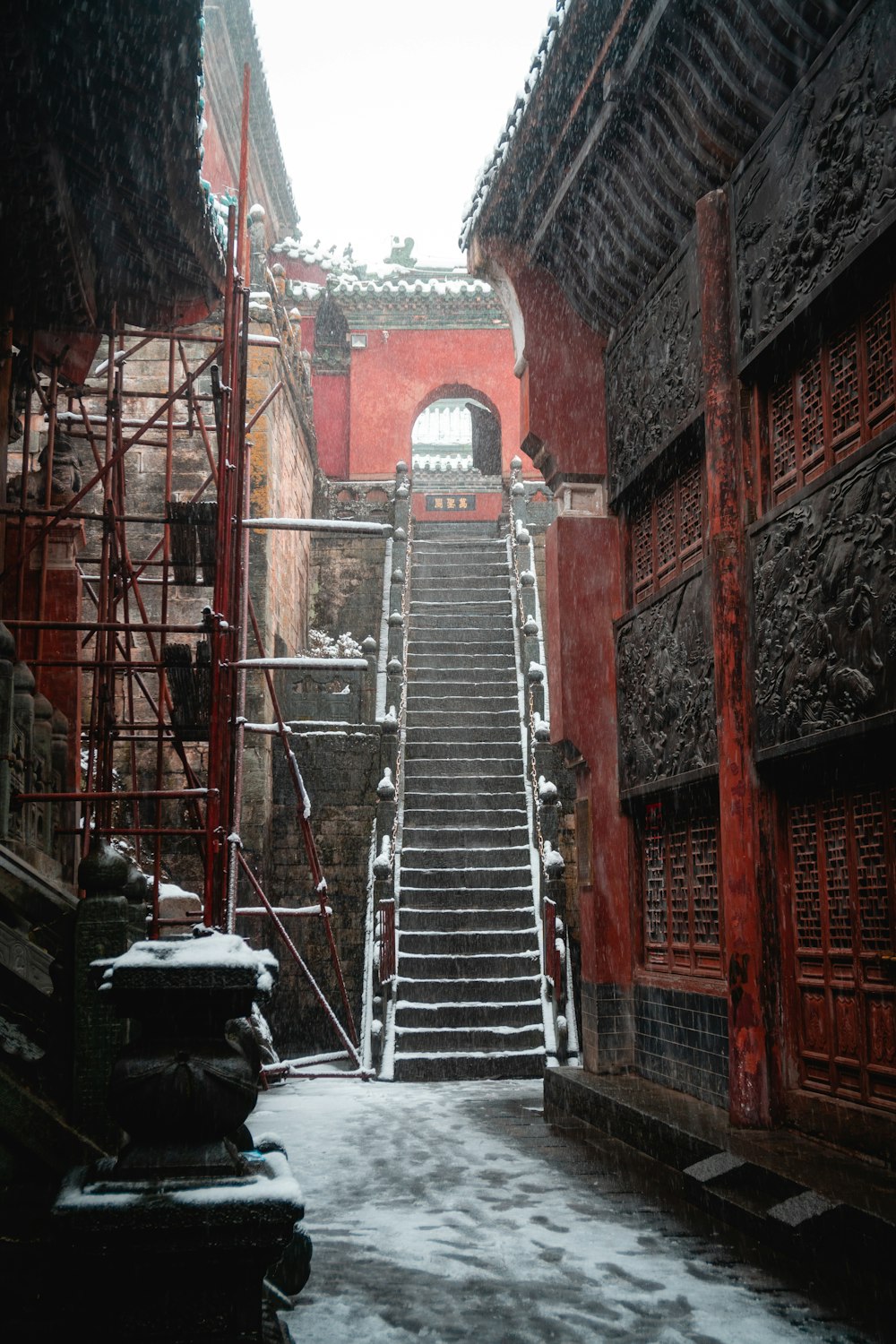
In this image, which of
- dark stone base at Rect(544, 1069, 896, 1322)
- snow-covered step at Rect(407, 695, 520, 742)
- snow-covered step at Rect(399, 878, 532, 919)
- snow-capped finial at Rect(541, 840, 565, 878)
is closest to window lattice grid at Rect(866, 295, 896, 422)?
dark stone base at Rect(544, 1069, 896, 1322)

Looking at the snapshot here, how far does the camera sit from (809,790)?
6074 mm

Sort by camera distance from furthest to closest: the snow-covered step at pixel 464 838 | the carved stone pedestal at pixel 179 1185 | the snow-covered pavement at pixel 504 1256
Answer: the snow-covered step at pixel 464 838, the snow-covered pavement at pixel 504 1256, the carved stone pedestal at pixel 179 1185

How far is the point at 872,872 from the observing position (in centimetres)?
540

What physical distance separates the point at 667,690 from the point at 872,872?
2.54m

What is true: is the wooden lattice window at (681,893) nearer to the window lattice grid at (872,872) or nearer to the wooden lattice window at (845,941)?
the wooden lattice window at (845,941)

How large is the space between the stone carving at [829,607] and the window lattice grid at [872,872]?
0.41m

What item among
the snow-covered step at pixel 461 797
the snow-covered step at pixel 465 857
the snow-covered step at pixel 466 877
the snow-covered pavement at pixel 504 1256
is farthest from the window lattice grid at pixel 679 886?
the snow-covered step at pixel 461 797

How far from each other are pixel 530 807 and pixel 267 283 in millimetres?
8422

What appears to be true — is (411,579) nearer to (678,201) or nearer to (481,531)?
(481,531)

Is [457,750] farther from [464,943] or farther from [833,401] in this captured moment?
[833,401]

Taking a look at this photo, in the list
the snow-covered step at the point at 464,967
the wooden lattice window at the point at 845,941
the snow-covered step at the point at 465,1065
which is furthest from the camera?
the snow-covered step at the point at 464,967

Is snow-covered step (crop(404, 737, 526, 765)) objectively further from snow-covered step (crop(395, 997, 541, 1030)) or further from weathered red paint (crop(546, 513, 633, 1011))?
weathered red paint (crop(546, 513, 633, 1011))

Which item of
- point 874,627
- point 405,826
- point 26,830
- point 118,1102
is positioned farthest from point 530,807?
point 118,1102

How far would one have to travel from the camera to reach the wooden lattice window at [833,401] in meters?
5.38
